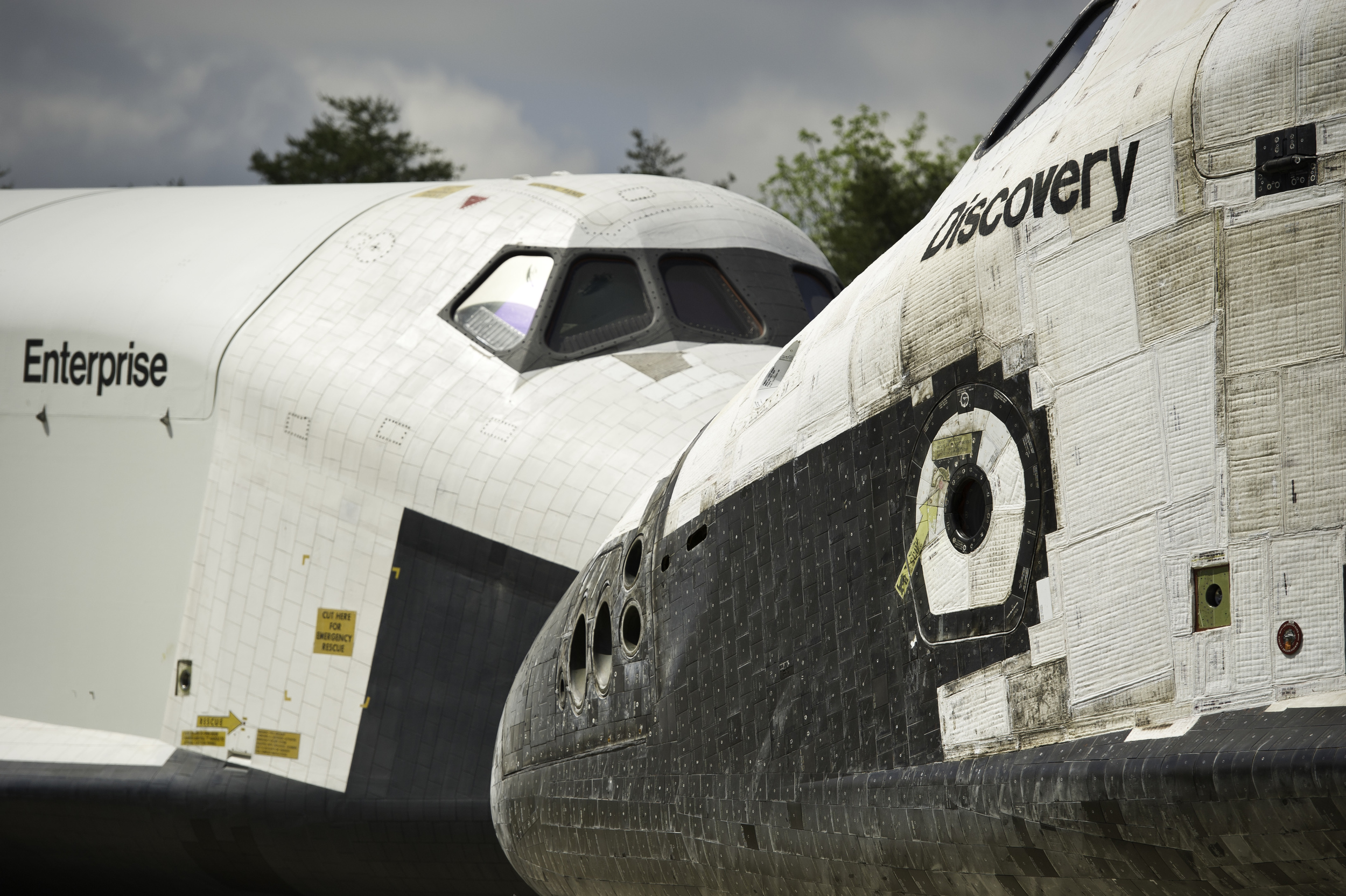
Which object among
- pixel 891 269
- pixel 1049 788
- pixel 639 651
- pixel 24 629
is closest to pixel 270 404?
pixel 24 629

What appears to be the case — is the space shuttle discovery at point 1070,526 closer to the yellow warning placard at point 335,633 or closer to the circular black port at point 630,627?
the circular black port at point 630,627

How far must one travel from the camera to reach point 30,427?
752 centimetres

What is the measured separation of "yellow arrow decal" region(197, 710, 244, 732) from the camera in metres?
6.64

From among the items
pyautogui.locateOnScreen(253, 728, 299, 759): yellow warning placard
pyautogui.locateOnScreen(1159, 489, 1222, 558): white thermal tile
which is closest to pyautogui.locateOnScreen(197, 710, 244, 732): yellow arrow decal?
pyautogui.locateOnScreen(253, 728, 299, 759): yellow warning placard

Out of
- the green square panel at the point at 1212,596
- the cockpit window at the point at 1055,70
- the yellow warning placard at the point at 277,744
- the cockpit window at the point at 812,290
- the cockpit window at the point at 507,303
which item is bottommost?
the yellow warning placard at the point at 277,744

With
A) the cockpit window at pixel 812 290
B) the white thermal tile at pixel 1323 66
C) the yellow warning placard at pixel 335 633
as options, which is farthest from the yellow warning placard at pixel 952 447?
the cockpit window at pixel 812 290

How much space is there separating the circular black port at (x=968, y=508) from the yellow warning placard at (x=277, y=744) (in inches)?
193

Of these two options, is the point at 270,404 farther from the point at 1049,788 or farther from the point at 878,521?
the point at 1049,788

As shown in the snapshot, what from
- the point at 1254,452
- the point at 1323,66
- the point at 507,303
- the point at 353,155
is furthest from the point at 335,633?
the point at 353,155

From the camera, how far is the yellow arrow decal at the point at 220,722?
262 inches

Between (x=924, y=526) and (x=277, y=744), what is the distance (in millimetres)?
4917

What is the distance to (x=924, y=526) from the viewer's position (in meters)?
2.49

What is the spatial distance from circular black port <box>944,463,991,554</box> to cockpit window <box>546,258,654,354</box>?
14.5ft

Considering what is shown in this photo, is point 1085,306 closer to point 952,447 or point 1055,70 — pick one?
point 952,447
